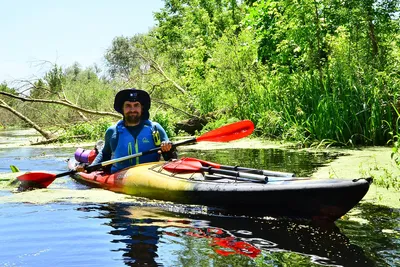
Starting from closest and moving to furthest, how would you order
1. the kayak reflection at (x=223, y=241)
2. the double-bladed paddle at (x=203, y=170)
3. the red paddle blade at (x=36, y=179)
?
the kayak reflection at (x=223, y=241)
the double-bladed paddle at (x=203, y=170)
the red paddle blade at (x=36, y=179)

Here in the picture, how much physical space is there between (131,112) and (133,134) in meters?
0.25

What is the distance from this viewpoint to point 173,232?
395cm

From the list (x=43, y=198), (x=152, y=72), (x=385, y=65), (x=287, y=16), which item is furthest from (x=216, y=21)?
(x=43, y=198)

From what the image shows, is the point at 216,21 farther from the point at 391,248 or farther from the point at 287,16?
the point at 391,248

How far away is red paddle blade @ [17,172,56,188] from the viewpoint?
20.3 ft

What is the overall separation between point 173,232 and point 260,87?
27.9 feet

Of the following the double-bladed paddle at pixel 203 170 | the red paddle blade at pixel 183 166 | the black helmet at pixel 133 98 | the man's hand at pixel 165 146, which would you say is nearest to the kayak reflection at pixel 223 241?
the double-bladed paddle at pixel 203 170

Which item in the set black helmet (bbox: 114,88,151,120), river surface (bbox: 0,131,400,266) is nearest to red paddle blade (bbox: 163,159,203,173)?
river surface (bbox: 0,131,400,266)

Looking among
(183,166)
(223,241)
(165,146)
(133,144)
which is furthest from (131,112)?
(223,241)

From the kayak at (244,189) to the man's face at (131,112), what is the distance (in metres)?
0.59

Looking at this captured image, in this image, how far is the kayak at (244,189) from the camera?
3771 millimetres

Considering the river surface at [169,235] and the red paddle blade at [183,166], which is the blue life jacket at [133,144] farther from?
the red paddle blade at [183,166]

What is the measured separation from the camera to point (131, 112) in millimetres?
5863

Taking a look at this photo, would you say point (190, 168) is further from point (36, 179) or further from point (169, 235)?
point (36, 179)
